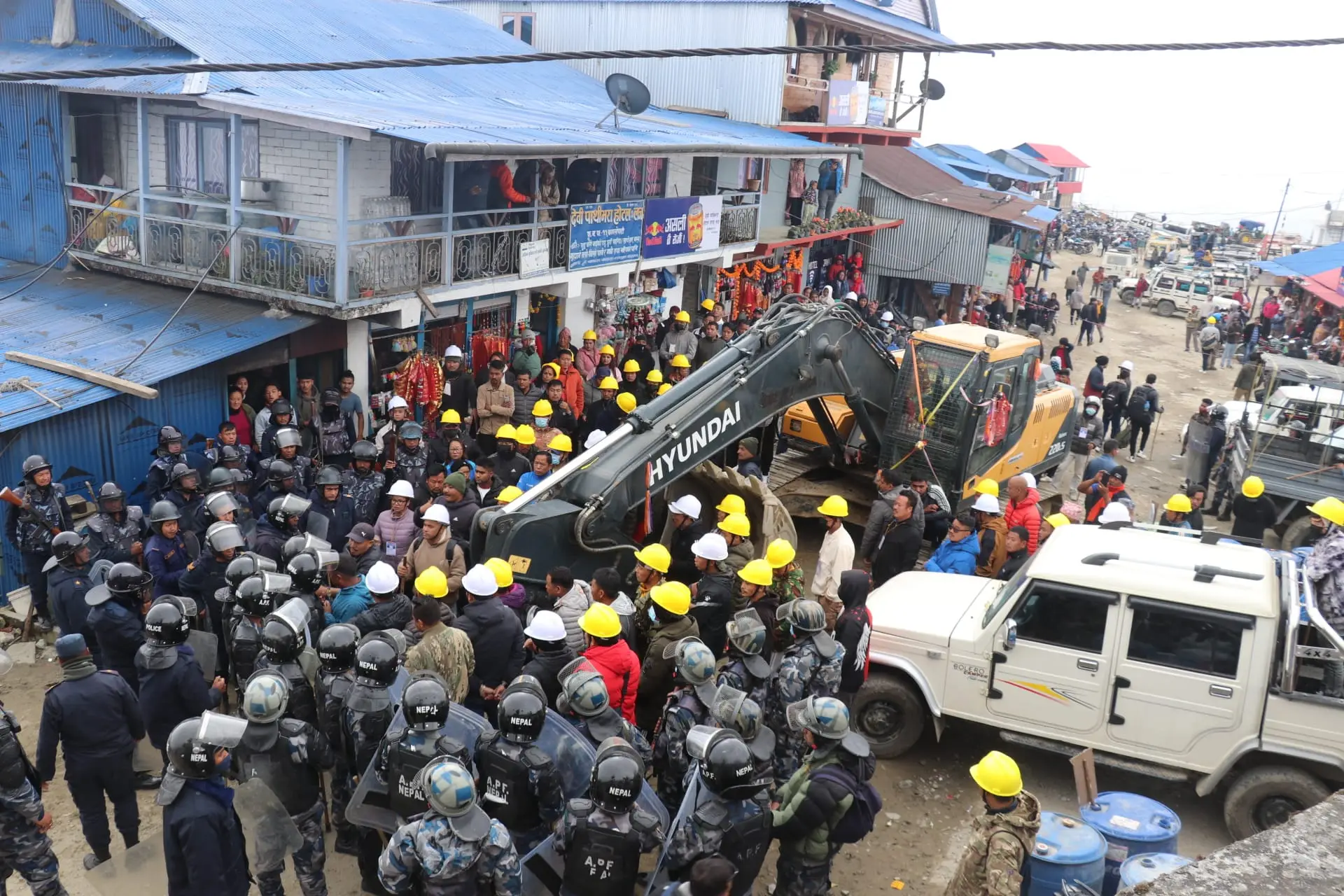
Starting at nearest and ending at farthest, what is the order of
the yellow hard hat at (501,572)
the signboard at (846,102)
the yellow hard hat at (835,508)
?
1. the yellow hard hat at (501,572)
2. the yellow hard hat at (835,508)
3. the signboard at (846,102)

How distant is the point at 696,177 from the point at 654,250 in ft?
15.8

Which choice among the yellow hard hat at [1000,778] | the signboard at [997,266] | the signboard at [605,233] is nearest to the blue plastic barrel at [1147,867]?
the yellow hard hat at [1000,778]

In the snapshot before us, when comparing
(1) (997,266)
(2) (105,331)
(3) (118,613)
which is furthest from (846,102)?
(3) (118,613)

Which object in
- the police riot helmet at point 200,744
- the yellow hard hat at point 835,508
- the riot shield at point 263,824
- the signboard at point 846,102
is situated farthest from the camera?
the signboard at point 846,102

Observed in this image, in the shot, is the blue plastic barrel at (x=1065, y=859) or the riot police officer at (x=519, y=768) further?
the blue plastic barrel at (x=1065, y=859)

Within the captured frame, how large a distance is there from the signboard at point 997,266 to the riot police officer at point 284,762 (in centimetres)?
2435

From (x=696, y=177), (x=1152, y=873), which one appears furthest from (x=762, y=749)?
(x=696, y=177)

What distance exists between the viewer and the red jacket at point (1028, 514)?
32.5ft

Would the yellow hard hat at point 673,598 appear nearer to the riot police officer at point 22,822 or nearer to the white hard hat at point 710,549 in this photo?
the white hard hat at point 710,549

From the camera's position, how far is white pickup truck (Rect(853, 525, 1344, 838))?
6.88m

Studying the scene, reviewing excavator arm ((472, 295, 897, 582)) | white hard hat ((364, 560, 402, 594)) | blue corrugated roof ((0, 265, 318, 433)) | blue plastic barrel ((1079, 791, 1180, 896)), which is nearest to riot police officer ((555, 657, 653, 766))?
white hard hat ((364, 560, 402, 594))

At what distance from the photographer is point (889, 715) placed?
8094mm

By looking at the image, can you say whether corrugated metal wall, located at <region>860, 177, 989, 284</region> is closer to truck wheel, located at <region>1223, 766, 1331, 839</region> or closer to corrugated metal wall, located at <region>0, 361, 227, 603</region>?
corrugated metal wall, located at <region>0, 361, 227, 603</region>

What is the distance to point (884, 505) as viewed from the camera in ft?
33.8
